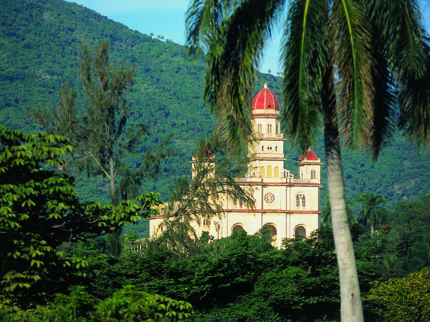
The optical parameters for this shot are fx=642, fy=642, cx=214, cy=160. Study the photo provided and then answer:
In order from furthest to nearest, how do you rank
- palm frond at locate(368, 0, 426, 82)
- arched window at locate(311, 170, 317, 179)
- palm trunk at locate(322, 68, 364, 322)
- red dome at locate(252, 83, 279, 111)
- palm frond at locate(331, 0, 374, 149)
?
arched window at locate(311, 170, 317, 179) → red dome at locate(252, 83, 279, 111) → palm trunk at locate(322, 68, 364, 322) → palm frond at locate(368, 0, 426, 82) → palm frond at locate(331, 0, 374, 149)

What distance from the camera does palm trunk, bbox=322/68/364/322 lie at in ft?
29.3

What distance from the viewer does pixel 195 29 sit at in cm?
880

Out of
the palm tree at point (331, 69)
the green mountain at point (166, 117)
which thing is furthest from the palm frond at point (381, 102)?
the green mountain at point (166, 117)

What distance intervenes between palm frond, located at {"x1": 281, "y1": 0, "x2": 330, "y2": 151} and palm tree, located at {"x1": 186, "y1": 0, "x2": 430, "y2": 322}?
1 centimetres

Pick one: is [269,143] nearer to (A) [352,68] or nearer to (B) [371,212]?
(B) [371,212]

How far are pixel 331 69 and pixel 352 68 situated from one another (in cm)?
66

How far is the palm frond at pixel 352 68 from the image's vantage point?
812 cm

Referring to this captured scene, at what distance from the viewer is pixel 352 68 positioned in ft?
27.2

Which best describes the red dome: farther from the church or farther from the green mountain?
the green mountain

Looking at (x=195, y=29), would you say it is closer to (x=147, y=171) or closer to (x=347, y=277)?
(x=347, y=277)

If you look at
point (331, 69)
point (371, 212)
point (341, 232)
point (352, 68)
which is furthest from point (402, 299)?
point (371, 212)

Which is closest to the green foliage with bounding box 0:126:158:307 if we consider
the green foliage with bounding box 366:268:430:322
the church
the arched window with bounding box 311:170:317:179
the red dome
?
the green foliage with bounding box 366:268:430:322

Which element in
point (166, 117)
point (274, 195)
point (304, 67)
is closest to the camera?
point (304, 67)

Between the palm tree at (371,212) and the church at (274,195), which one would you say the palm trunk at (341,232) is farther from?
the palm tree at (371,212)
